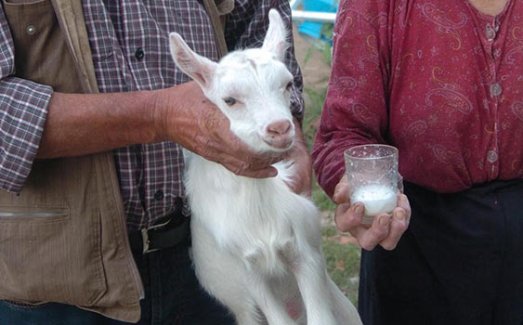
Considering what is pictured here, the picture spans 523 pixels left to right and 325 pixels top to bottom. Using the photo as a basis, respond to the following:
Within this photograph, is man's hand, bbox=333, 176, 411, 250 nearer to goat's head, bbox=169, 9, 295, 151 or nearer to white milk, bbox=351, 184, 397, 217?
white milk, bbox=351, 184, 397, 217

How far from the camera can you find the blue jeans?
7.95 ft

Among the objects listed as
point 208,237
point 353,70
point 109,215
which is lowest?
point 208,237

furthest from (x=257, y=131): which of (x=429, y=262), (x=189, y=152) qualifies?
(x=429, y=262)

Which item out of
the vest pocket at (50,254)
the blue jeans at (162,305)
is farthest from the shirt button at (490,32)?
the vest pocket at (50,254)

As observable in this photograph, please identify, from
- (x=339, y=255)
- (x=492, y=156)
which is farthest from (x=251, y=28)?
(x=339, y=255)

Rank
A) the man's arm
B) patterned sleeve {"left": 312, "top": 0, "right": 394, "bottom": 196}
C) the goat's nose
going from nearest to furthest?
the goat's nose
the man's arm
patterned sleeve {"left": 312, "top": 0, "right": 394, "bottom": 196}

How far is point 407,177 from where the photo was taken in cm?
258

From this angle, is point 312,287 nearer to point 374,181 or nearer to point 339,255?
point 374,181

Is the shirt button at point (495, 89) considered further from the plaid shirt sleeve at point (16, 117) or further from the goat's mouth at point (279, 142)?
the plaid shirt sleeve at point (16, 117)

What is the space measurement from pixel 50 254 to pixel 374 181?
0.88 meters

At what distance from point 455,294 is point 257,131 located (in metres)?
0.99

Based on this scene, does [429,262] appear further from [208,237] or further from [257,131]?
[257,131]

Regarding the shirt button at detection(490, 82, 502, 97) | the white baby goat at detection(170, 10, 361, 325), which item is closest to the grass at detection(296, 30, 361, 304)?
the white baby goat at detection(170, 10, 361, 325)

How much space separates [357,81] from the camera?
2.48m
